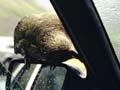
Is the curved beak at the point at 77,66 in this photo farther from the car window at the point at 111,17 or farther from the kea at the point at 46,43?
the car window at the point at 111,17

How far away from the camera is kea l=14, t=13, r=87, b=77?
275cm

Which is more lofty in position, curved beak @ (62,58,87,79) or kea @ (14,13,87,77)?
kea @ (14,13,87,77)

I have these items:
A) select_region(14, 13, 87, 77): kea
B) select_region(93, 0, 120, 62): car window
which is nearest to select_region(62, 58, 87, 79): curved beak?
select_region(14, 13, 87, 77): kea

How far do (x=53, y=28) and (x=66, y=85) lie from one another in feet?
1.13

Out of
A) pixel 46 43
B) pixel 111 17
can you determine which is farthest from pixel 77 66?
pixel 111 17

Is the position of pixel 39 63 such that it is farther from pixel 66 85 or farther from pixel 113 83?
pixel 113 83

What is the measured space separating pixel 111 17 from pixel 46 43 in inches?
19.0

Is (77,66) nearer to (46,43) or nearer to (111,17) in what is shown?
(46,43)

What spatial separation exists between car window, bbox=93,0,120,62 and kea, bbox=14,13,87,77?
9.5 inches

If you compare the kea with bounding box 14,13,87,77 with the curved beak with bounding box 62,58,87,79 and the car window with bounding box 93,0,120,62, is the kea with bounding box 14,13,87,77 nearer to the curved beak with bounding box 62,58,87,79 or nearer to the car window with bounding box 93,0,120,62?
the curved beak with bounding box 62,58,87,79

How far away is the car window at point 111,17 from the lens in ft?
9.32

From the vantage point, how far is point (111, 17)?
118 inches

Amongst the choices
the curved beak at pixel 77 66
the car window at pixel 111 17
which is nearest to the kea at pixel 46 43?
the curved beak at pixel 77 66

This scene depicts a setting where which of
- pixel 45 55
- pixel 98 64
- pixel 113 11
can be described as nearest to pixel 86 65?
pixel 98 64
